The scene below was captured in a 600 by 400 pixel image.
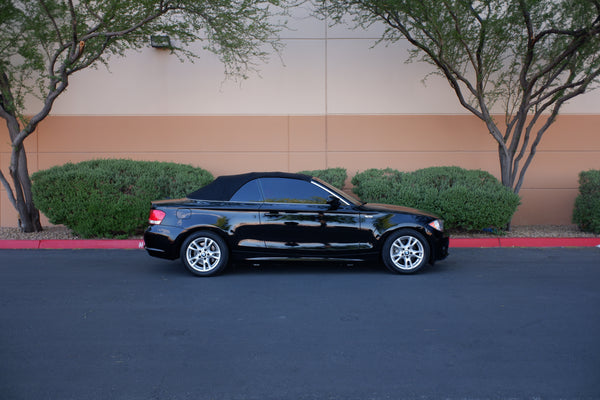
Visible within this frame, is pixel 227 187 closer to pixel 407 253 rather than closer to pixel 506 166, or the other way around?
pixel 407 253

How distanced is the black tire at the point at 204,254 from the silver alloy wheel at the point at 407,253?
2.42 meters

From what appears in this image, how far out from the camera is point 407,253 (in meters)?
7.95

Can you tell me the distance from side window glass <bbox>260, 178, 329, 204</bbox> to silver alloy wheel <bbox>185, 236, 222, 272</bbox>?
1043mm

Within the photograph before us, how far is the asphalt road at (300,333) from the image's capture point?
398cm

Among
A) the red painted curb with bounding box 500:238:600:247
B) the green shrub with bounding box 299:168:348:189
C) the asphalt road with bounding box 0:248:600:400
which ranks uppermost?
the green shrub with bounding box 299:168:348:189

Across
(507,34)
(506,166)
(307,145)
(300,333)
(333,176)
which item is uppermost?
(507,34)

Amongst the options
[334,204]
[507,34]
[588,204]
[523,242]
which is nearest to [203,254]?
[334,204]

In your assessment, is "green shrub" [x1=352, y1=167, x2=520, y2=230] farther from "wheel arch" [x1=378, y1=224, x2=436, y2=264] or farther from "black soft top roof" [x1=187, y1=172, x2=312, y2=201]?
"black soft top roof" [x1=187, y1=172, x2=312, y2=201]

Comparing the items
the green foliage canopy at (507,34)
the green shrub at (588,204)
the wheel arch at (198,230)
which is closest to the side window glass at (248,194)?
the wheel arch at (198,230)

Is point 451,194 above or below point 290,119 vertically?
below

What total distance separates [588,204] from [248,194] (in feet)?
25.0

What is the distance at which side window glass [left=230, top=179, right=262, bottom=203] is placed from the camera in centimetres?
805

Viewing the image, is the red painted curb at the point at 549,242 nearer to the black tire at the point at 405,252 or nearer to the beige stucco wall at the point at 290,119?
the beige stucco wall at the point at 290,119

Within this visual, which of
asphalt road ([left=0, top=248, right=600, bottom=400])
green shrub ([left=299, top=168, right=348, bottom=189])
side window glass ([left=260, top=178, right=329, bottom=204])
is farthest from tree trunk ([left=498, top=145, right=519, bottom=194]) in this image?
side window glass ([left=260, top=178, right=329, bottom=204])
